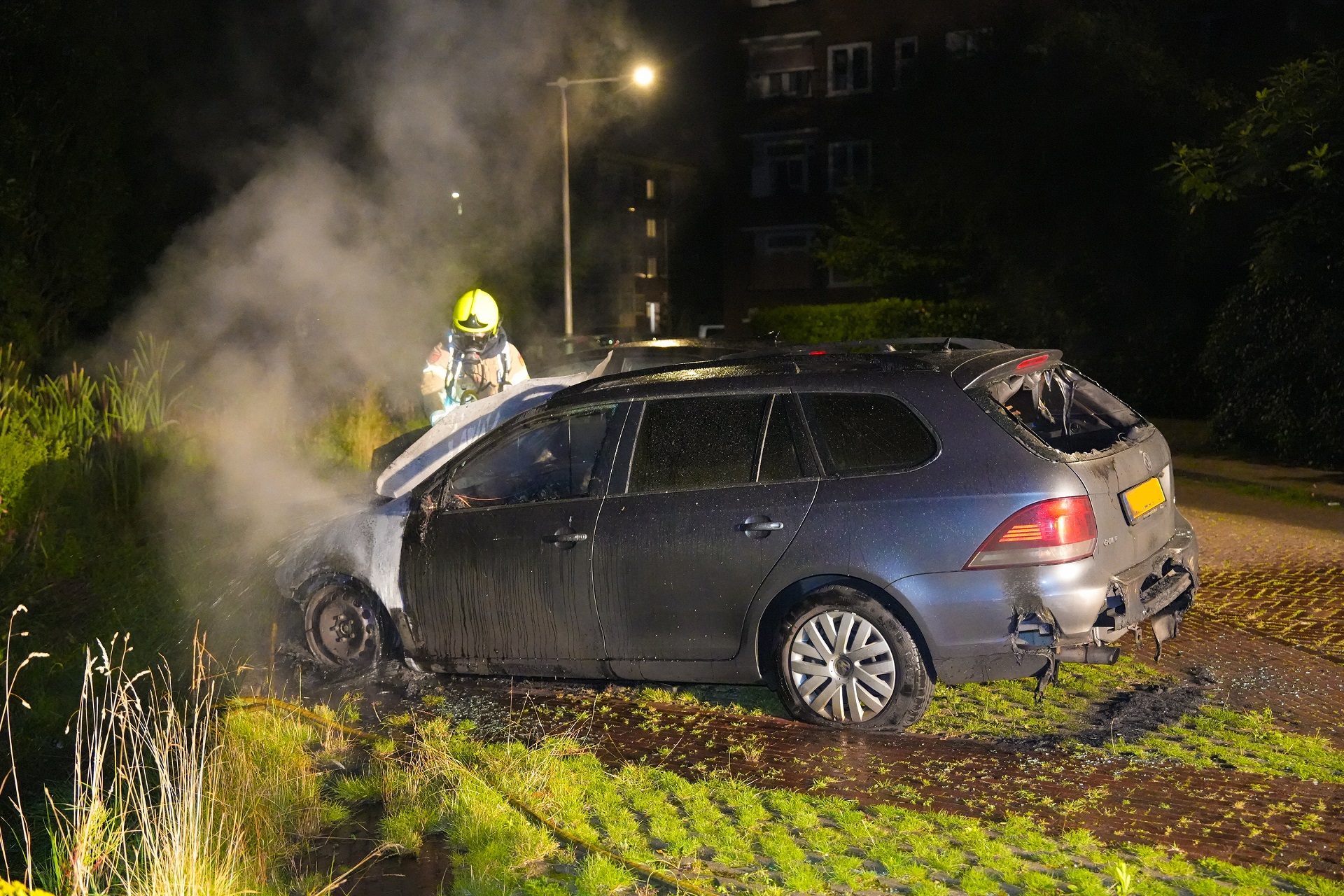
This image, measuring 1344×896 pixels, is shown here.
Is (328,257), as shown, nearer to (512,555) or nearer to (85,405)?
(85,405)

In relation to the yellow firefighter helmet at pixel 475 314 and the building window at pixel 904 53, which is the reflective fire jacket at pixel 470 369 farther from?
Answer: the building window at pixel 904 53

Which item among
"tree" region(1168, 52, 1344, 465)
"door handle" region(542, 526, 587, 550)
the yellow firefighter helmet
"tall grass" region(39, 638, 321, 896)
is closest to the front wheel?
"tall grass" region(39, 638, 321, 896)

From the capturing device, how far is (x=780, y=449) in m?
5.78

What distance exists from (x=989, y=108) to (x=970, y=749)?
24701 millimetres

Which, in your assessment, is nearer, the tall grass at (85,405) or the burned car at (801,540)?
the burned car at (801,540)

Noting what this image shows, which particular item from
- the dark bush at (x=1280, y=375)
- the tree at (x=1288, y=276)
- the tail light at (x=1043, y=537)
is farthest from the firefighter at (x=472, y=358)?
the dark bush at (x=1280, y=375)

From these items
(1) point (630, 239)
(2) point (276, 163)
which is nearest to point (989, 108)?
(2) point (276, 163)

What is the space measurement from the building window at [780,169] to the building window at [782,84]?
1819 millimetres

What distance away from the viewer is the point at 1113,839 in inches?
170

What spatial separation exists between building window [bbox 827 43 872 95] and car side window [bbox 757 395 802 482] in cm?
4579

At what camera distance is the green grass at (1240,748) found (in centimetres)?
499

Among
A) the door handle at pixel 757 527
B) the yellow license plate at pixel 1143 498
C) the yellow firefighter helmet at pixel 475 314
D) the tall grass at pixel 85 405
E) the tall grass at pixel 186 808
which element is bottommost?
the tall grass at pixel 186 808

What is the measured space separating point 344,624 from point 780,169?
47241 millimetres

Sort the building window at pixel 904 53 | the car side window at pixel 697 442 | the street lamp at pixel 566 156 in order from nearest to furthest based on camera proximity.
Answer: the car side window at pixel 697 442, the street lamp at pixel 566 156, the building window at pixel 904 53
